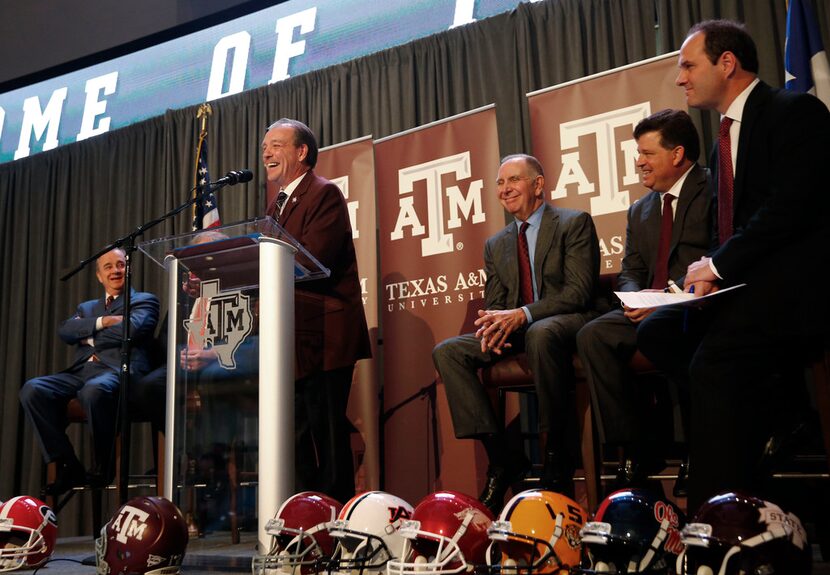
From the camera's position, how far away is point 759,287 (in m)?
2.27

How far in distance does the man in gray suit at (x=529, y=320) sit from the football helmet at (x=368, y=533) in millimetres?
858

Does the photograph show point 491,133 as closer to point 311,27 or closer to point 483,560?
point 311,27

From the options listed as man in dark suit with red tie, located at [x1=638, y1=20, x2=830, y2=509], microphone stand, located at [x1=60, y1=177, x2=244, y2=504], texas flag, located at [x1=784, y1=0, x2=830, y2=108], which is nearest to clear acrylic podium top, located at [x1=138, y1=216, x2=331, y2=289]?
microphone stand, located at [x1=60, y1=177, x2=244, y2=504]

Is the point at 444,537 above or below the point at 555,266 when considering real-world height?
below

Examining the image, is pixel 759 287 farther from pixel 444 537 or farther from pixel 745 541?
pixel 444 537

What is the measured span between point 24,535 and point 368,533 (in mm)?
1464

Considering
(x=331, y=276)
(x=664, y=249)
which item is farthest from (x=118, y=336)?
(x=664, y=249)

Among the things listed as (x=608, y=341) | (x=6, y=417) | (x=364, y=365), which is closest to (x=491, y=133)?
(x=364, y=365)

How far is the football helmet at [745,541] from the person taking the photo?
1647 millimetres

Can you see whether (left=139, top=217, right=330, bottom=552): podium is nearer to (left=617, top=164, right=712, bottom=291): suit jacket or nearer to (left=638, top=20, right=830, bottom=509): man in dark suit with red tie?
(left=638, top=20, right=830, bottom=509): man in dark suit with red tie

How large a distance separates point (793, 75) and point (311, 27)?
11.5 feet

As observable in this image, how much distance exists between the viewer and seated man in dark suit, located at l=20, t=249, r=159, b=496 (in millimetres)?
4352

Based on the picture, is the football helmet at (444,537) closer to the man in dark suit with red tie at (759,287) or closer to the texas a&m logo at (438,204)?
the man in dark suit with red tie at (759,287)

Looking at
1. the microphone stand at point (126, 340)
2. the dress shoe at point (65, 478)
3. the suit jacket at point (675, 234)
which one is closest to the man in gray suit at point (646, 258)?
the suit jacket at point (675, 234)
